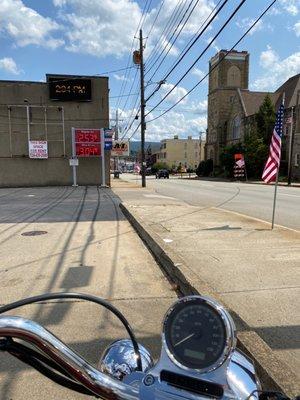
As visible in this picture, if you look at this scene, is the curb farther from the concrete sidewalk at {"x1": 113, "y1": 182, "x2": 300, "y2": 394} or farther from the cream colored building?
the cream colored building

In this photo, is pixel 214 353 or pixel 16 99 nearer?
pixel 214 353

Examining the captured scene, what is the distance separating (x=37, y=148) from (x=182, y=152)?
115527 millimetres

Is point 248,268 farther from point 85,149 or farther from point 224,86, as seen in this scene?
point 224,86

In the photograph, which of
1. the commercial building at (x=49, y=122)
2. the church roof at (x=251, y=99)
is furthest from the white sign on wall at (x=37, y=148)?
the church roof at (x=251, y=99)

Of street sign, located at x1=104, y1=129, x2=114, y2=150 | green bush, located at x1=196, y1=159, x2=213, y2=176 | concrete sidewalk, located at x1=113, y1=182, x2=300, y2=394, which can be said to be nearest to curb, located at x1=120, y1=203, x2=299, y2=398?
concrete sidewalk, located at x1=113, y1=182, x2=300, y2=394

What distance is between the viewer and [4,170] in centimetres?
3528

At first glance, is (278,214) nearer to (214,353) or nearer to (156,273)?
(156,273)

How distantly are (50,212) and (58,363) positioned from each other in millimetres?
14094

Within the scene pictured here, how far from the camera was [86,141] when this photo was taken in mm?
35500

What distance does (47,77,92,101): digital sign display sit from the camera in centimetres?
3550

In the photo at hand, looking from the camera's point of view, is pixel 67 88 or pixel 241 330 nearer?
pixel 241 330

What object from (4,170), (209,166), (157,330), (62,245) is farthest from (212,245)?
(209,166)

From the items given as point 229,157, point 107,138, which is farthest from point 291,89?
point 107,138

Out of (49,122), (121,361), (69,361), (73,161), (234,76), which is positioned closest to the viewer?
(69,361)
